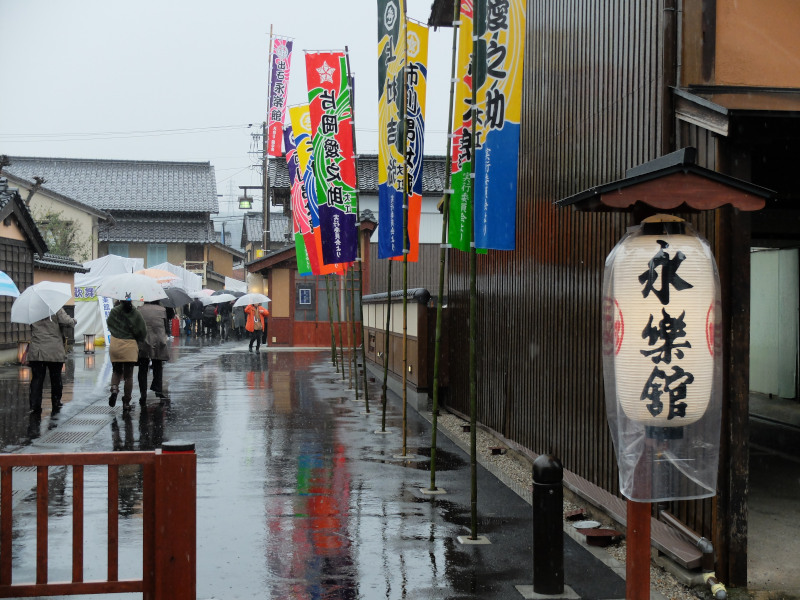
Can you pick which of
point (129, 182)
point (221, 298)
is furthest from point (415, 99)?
point (129, 182)

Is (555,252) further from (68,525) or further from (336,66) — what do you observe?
(336,66)

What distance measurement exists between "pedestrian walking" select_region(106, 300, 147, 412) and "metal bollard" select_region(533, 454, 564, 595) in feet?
32.8

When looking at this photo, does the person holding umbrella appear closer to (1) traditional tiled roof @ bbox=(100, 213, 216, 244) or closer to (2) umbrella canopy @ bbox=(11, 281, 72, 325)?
(2) umbrella canopy @ bbox=(11, 281, 72, 325)

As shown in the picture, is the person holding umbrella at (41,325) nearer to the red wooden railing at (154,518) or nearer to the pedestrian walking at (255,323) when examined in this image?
the red wooden railing at (154,518)

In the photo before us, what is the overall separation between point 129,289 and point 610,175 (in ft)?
31.0

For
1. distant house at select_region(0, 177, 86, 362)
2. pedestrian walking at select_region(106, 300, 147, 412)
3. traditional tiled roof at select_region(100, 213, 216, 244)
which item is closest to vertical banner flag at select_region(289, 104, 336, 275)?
pedestrian walking at select_region(106, 300, 147, 412)

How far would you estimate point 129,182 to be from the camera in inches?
2008

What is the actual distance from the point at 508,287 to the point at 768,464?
3878 mm

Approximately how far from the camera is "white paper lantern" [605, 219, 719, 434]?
476 centimetres

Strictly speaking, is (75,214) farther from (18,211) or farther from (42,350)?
(42,350)

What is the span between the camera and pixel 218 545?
672cm

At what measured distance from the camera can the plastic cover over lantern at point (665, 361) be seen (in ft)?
15.6

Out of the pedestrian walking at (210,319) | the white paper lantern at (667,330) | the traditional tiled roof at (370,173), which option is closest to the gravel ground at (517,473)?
the white paper lantern at (667,330)

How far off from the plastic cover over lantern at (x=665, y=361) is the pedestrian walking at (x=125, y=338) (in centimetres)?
1081
